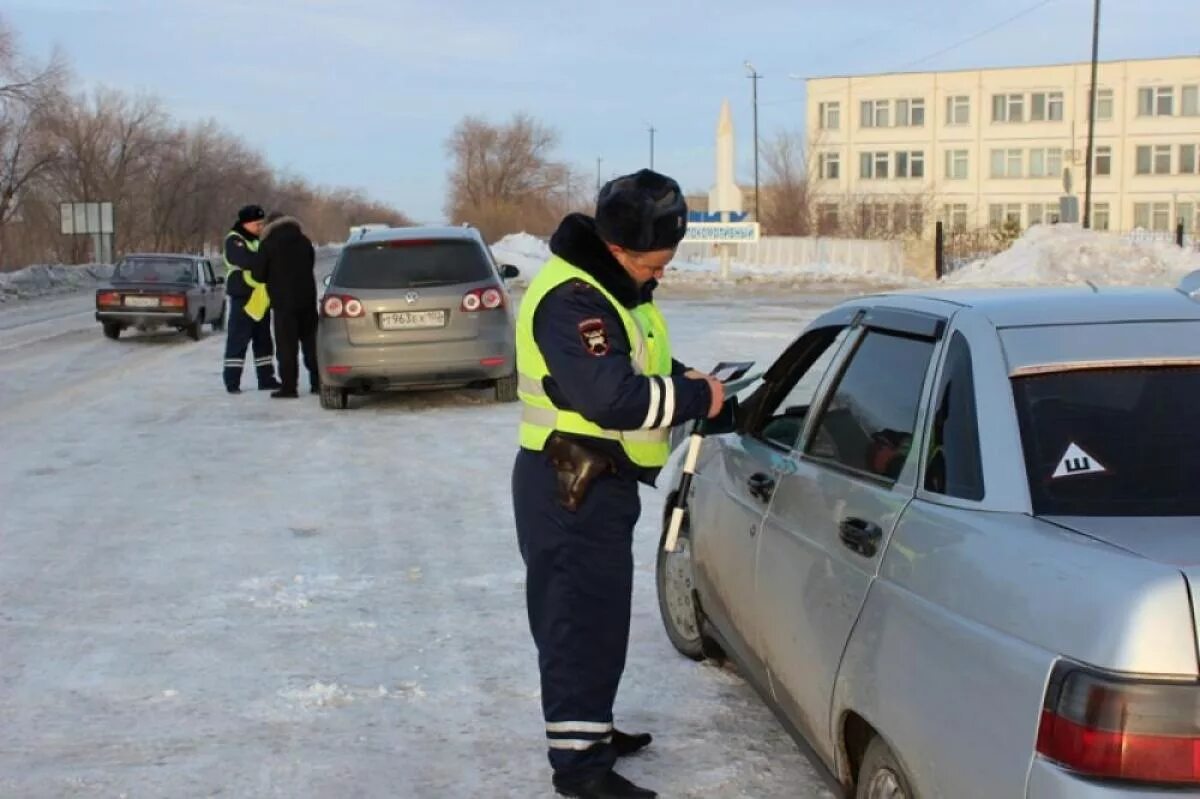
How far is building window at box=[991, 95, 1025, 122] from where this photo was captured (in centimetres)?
7606

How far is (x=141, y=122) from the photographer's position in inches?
3159

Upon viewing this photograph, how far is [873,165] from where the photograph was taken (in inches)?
3150

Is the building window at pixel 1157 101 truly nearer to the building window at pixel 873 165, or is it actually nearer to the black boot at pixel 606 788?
the building window at pixel 873 165

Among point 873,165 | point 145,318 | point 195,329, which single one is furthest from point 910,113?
point 145,318

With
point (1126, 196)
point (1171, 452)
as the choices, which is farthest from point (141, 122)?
point (1171, 452)

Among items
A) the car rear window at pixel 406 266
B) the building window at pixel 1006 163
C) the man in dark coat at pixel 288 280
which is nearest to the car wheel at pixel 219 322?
the man in dark coat at pixel 288 280

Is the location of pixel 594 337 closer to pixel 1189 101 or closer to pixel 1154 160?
pixel 1154 160

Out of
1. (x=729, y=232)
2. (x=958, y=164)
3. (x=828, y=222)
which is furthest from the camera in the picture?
(x=958, y=164)

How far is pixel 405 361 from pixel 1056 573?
9.86 metres

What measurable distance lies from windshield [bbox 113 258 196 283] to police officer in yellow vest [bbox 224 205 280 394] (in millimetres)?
8797

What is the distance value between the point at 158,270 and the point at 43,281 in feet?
68.4

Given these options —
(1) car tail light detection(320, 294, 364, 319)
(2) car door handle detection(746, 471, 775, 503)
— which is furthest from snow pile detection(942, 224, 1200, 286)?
(2) car door handle detection(746, 471, 775, 503)

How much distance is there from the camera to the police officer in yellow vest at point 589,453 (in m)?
3.67

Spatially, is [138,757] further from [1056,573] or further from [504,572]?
[1056,573]
